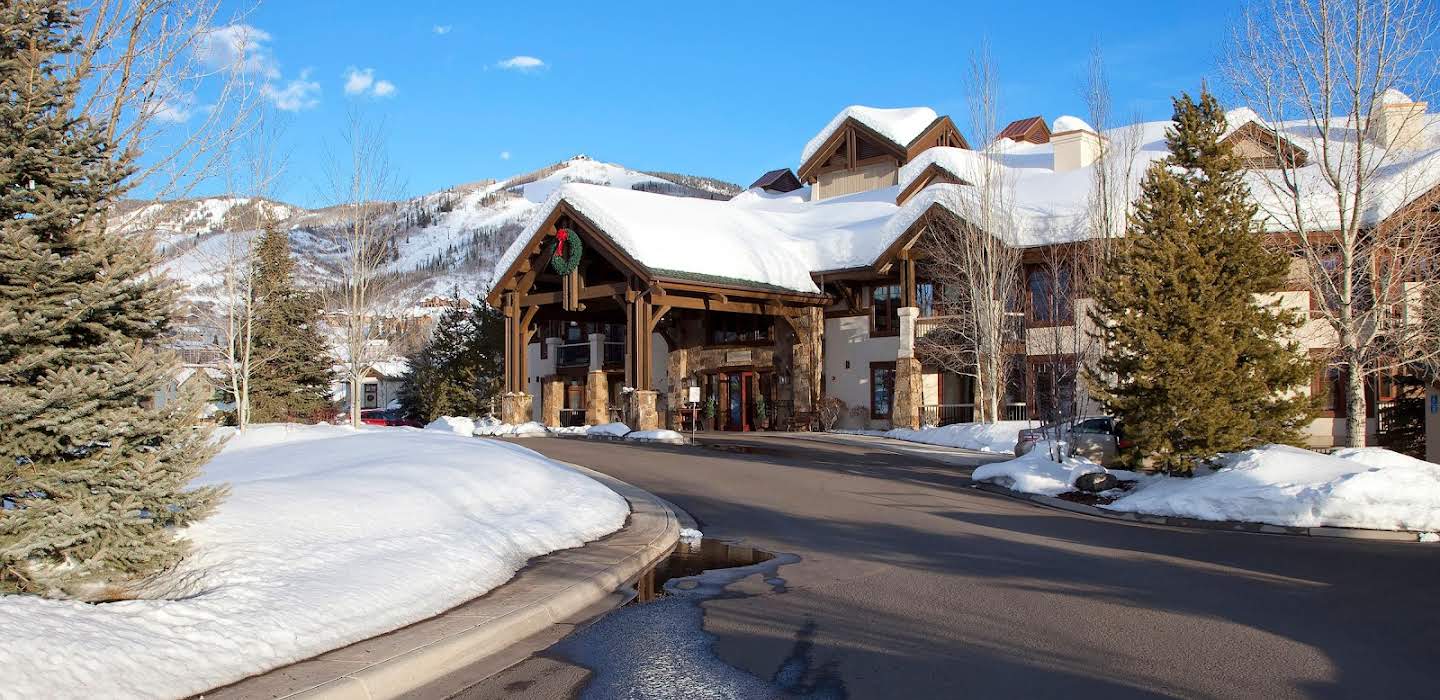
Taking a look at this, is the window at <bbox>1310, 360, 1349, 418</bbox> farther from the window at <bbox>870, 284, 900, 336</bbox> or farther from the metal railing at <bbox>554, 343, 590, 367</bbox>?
the metal railing at <bbox>554, 343, 590, 367</bbox>

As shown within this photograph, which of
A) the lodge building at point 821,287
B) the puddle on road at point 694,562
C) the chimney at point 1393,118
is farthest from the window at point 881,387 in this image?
the puddle on road at point 694,562

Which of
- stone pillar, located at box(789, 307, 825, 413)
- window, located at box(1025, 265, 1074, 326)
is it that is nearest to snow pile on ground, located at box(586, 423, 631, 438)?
stone pillar, located at box(789, 307, 825, 413)

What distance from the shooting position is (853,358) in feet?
123

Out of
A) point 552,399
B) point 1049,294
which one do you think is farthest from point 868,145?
point 552,399

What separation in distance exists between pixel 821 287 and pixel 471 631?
31901 mm

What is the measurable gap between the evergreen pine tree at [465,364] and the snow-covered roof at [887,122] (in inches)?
615

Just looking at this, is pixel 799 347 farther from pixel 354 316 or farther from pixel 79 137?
pixel 79 137

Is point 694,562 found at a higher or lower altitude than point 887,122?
lower

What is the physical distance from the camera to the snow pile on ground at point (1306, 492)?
1330 centimetres

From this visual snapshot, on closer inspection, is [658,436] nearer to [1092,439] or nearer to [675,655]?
[1092,439]

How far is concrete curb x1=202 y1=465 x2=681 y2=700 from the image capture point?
6.07 m

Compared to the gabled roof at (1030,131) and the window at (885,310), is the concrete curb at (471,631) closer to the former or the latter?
the window at (885,310)

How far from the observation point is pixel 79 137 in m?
7.89

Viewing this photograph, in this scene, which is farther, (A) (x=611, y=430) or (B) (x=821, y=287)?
(B) (x=821, y=287)
